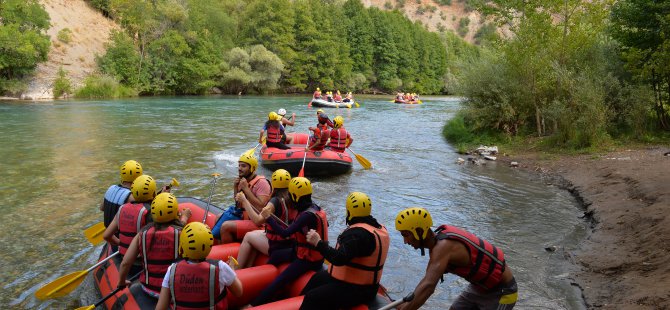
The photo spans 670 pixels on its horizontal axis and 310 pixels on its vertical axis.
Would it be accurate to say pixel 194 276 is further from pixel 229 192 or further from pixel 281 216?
pixel 229 192

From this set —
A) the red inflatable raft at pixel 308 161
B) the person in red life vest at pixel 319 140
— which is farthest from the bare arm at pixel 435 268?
the person in red life vest at pixel 319 140

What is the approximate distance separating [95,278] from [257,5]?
Result: 46.8 meters

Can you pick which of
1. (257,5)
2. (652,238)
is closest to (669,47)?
(652,238)

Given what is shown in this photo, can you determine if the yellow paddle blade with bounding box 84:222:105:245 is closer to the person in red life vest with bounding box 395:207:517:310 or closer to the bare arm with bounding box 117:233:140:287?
the bare arm with bounding box 117:233:140:287

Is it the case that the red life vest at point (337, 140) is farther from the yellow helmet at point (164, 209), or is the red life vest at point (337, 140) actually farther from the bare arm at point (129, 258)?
the yellow helmet at point (164, 209)

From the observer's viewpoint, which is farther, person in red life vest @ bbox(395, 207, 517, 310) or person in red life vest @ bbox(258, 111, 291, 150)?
person in red life vest @ bbox(258, 111, 291, 150)

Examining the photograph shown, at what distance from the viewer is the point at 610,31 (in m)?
14.1

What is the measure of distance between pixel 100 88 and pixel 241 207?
32.3 metres

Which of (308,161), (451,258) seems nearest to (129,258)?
(451,258)

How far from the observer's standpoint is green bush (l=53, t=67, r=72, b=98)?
32281 millimetres

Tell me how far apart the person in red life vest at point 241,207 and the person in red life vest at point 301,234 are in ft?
4.46

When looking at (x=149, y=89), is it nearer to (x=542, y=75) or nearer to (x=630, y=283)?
(x=542, y=75)

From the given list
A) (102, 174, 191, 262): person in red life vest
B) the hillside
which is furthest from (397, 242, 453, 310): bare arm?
the hillside

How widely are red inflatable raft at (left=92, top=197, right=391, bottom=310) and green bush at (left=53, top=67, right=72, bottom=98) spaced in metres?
31.0
